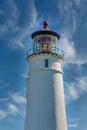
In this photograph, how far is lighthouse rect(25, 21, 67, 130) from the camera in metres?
21.5

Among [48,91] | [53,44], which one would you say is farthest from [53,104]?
[53,44]

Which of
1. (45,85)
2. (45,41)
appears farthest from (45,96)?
(45,41)

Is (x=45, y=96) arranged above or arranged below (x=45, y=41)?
below

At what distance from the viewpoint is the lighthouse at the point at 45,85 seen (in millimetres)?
21500

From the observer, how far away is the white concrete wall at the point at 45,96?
21.4 m

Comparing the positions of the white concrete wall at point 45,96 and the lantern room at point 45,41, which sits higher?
the lantern room at point 45,41

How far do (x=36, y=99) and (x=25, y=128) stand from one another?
2434 mm

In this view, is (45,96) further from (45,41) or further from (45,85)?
(45,41)

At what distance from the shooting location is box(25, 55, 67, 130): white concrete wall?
2142 centimetres

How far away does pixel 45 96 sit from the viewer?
21.9 metres

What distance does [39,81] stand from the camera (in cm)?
2227

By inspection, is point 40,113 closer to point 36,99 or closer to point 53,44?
point 36,99

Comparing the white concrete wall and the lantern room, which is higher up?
the lantern room

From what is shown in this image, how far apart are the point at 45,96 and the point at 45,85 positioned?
33.6 inches
